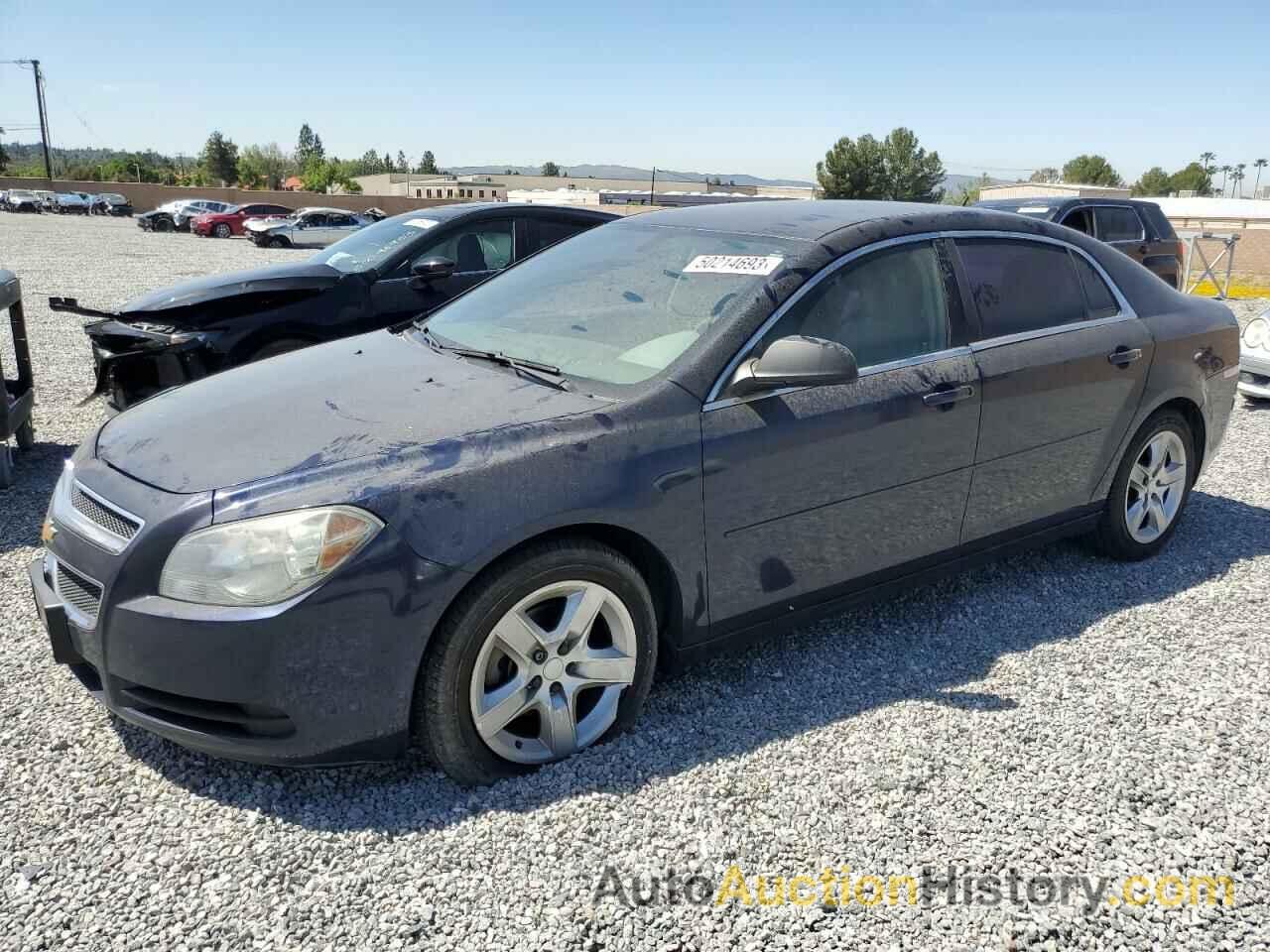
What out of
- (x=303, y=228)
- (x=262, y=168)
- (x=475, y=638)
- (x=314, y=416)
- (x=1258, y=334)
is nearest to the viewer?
(x=475, y=638)

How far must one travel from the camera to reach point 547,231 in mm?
7574

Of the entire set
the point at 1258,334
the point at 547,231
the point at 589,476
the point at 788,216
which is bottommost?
the point at 1258,334

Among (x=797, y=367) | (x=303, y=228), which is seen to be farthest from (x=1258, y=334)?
(x=303, y=228)

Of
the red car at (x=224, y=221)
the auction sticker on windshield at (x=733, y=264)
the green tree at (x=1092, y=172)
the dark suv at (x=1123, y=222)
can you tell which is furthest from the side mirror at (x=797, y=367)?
the green tree at (x=1092, y=172)

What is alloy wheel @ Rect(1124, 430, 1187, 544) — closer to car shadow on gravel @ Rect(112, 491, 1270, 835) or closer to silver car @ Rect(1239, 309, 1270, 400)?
car shadow on gravel @ Rect(112, 491, 1270, 835)

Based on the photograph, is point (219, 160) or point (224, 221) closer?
point (224, 221)

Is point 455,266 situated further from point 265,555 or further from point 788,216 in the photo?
point 265,555

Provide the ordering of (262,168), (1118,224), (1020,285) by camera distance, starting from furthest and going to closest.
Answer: (262,168) < (1118,224) < (1020,285)

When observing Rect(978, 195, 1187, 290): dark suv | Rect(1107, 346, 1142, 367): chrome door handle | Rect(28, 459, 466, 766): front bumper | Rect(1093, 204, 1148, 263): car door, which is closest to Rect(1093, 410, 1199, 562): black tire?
Rect(1107, 346, 1142, 367): chrome door handle

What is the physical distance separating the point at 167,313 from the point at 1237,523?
619 cm

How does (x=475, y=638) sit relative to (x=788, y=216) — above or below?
below

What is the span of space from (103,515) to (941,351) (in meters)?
2.84

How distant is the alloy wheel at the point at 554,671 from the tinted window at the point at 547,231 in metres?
5.04

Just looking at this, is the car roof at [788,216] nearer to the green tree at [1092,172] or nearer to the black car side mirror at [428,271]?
the black car side mirror at [428,271]
